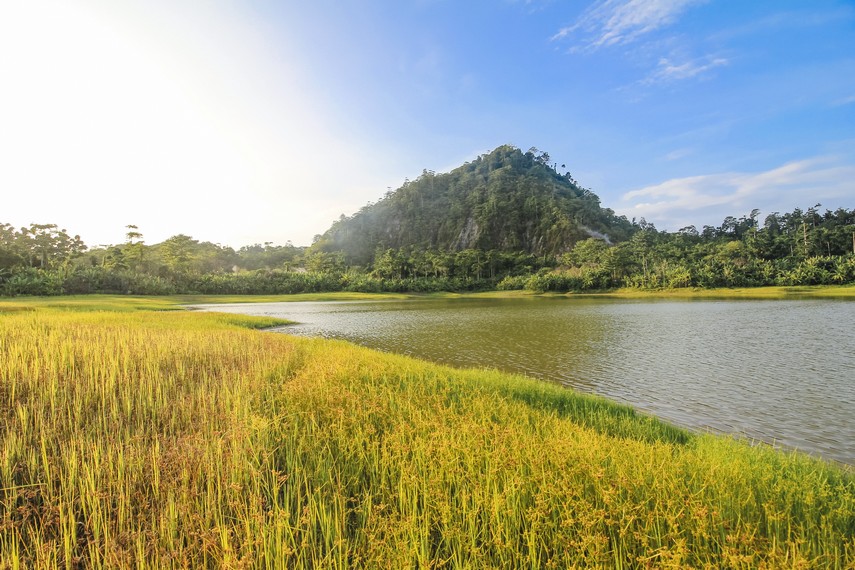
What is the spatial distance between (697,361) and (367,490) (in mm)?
17213

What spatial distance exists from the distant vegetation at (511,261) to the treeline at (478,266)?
0.88 ft

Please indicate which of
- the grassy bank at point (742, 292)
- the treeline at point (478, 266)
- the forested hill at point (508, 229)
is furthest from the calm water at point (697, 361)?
the forested hill at point (508, 229)

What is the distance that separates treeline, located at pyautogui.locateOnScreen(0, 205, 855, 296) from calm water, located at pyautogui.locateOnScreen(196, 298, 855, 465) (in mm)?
61950

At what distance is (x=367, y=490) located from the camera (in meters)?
4.45

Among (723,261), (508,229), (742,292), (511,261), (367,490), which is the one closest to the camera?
(367,490)

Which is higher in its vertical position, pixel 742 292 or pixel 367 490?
pixel 367 490

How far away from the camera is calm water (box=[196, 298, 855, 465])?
32.2 ft

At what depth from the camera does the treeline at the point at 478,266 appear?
7431cm

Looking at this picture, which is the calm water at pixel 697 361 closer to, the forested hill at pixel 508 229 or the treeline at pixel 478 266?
the treeline at pixel 478 266

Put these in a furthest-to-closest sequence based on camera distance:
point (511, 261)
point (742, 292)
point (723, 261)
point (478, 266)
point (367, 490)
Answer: point (511, 261) < point (478, 266) < point (723, 261) < point (742, 292) < point (367, 490)

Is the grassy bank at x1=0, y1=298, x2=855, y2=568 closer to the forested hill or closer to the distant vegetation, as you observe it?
the distant vegetation

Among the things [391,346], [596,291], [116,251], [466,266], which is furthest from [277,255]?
[391,346]

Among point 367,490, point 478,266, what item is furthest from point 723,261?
point 367,490

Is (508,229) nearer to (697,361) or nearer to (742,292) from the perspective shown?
(742,292)
